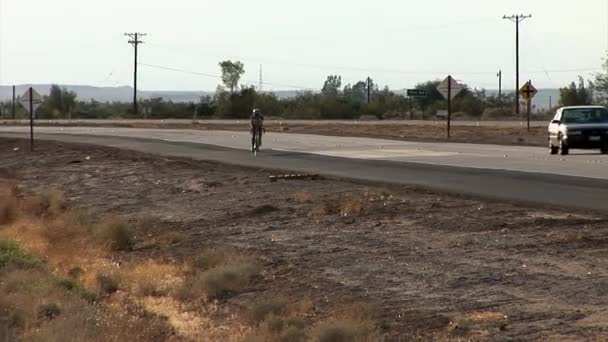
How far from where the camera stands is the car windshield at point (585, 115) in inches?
1437

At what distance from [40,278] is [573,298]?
7154mm

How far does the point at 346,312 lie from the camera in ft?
36.3

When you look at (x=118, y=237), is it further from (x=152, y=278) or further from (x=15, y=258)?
(x=152, y=278)

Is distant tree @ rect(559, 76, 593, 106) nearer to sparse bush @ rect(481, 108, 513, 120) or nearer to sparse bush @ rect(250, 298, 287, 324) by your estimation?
sparse bush @ rect(481, 108, 513, 120)

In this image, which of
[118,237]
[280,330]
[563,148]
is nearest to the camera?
[280,330]

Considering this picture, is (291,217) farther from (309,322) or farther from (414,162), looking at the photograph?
(414,162)

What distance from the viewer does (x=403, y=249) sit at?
15.0 m

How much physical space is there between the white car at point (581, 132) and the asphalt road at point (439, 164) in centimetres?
46

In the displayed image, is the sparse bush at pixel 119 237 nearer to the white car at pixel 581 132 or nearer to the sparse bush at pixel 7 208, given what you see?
the sparse bush at pixel 7 208

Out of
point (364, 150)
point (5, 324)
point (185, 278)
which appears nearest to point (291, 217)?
point (185, 278)

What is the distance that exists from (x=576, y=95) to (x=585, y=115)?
220ft

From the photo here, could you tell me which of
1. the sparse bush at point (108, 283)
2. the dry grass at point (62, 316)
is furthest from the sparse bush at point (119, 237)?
the dry grass at point (62, 316)

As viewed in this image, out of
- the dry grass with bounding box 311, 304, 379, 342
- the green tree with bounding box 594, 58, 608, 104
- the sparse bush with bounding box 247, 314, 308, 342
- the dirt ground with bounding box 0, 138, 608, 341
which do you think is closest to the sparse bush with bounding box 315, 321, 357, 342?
the dry grass with bounding box 311, 304, 379, 342

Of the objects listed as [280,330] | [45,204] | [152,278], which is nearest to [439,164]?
[45,204]
